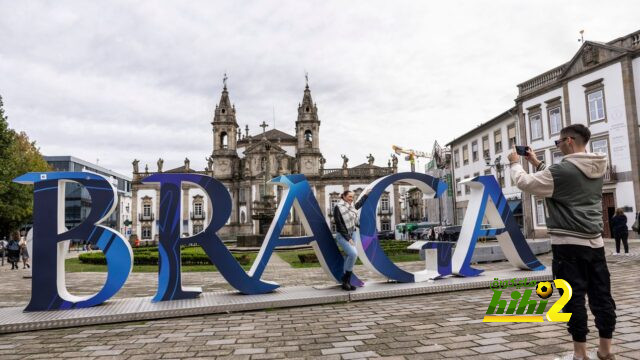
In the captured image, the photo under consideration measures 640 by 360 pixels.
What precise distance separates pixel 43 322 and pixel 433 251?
686 cm

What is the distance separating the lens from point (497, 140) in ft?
108

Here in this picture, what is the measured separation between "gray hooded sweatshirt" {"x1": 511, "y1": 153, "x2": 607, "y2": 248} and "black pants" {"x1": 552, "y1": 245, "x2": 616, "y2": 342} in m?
0.13

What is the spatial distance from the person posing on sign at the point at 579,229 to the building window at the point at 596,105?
2356 centimetres

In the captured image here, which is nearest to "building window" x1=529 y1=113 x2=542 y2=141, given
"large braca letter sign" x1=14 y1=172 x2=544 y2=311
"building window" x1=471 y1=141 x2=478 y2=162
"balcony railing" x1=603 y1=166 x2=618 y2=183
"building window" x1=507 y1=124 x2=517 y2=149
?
"building window" x1=507 y1=124 x2=517 y2=149

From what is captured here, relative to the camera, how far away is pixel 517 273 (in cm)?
897

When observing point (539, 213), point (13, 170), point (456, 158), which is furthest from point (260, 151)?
point (539, 213)

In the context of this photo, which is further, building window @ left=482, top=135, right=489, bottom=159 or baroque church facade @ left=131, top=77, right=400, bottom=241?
baroque church facade @ left=131, top=77, right=400, bottom=241

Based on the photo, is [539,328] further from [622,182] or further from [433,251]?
[622,182]

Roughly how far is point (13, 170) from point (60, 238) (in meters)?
26.3

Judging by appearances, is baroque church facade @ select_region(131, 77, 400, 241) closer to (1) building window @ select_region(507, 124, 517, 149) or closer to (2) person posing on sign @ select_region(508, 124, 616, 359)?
(1) building window @ select_region(507, 124, 517, 149)

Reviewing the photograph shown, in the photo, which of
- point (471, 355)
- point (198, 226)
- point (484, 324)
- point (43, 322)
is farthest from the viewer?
point (198, 226)

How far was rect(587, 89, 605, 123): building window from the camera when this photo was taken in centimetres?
2294

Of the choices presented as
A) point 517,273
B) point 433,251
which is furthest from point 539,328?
point 517,273

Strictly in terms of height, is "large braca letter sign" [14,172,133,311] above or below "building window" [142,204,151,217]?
below
